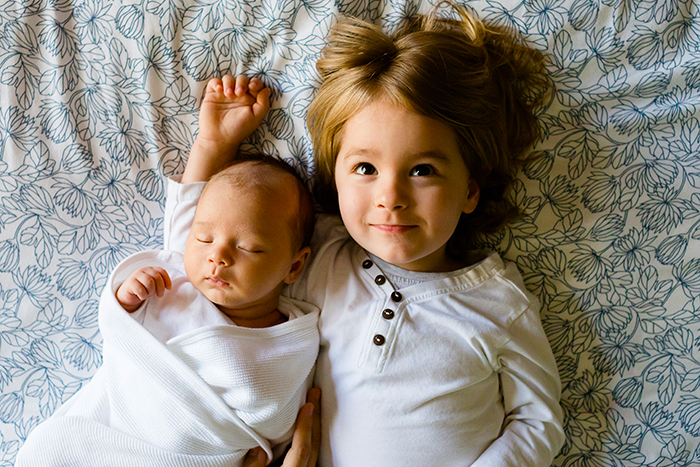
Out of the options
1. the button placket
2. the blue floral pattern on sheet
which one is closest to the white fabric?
the button placket

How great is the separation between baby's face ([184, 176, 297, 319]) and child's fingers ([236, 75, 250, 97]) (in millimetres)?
198

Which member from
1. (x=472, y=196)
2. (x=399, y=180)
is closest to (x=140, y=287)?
(x=399, y=180)

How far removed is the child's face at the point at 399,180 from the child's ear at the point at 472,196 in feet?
0.17

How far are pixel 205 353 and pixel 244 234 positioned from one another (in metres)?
0.24

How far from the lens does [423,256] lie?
0.99m

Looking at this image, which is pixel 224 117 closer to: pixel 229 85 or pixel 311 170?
pixel 229 85

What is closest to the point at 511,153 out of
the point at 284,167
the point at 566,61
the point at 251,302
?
the point at 566,61

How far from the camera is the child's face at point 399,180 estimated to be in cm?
89

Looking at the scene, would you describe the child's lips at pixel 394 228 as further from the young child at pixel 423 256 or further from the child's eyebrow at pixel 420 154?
the child's eyebrow at pixel 420 154

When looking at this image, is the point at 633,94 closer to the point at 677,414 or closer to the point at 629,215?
the point at 629,215

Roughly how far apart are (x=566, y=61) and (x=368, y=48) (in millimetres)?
402

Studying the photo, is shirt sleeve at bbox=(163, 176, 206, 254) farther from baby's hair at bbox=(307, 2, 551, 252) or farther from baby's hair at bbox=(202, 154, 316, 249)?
baby's hair at bbox=(307, 2, 551, 252)

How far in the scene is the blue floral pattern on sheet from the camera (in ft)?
3.34

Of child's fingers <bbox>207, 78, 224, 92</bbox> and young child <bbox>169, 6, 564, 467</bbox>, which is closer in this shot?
young child <bbox>169, 6, 564, 467</bbox>
